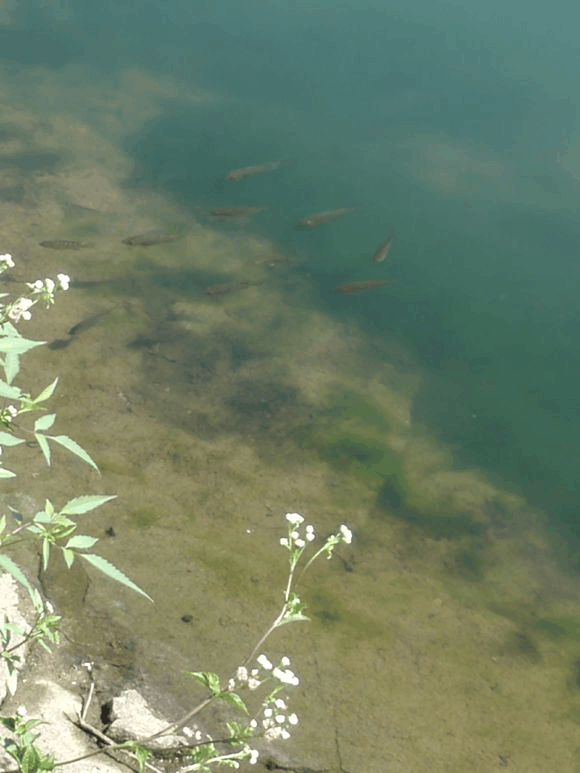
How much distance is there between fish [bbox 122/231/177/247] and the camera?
588 centimetres

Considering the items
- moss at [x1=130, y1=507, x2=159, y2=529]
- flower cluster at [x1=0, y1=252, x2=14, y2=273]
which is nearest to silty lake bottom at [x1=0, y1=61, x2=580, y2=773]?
moss at [x1=130, y1=507, x2=159, y2=529]

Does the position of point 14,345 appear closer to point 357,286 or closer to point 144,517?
point 144,517

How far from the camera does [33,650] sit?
300 centimetres

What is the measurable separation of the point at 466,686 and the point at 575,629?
756 millimetres

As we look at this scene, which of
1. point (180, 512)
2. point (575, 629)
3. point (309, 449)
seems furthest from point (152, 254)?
point (575, 629)

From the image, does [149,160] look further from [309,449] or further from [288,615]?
[288,615]

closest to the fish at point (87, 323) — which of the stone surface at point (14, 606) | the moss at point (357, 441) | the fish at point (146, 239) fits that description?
the fish at point (146, 239)

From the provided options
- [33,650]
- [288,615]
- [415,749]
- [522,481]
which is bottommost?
[522,481]

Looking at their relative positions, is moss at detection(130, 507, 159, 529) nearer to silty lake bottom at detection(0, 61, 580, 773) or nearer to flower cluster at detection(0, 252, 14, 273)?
silty lake bottom at detection(0, 61, 580, 773)

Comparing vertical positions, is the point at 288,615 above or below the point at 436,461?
above

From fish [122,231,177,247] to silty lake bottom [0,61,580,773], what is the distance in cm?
3

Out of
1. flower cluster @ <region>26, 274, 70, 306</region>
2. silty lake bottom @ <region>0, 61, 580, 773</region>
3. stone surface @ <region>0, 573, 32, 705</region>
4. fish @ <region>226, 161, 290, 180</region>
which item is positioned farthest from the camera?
fish @ <region>226, 161, 290, 180</region>

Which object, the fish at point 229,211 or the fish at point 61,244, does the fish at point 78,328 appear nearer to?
the fish at point 61,244

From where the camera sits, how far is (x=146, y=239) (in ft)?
19.3
